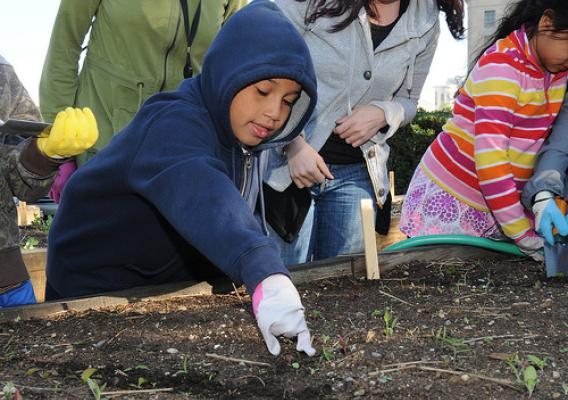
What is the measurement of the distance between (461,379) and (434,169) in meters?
1.49

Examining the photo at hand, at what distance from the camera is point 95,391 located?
142 cm

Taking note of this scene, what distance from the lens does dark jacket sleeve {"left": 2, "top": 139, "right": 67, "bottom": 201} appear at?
83.4 inches

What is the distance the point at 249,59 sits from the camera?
184 centimetres

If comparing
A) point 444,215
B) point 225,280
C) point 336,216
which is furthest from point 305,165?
point 444,215

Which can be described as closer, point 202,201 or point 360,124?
point 202,201

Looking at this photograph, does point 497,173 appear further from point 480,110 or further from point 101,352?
point 101,352

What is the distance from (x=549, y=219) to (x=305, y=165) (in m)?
0.84

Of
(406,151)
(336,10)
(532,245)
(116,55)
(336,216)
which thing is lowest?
(406,151)

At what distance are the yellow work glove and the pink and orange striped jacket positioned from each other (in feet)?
4.27

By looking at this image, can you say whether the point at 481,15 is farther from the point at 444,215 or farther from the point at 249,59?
the point at 249,59

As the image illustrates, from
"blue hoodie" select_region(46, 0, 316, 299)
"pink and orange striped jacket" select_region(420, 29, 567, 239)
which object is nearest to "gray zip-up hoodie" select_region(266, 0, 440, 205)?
"pink and orange striped jacket" select_region(420, 29, 567, 239)

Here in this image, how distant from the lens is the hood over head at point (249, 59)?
A: 6.03 feet

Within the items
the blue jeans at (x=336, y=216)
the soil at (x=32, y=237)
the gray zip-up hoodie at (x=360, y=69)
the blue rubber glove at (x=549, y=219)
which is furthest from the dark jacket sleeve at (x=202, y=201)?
the soil at (x=32, y=237)

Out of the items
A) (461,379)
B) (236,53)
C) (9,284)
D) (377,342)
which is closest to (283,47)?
(236,53)
